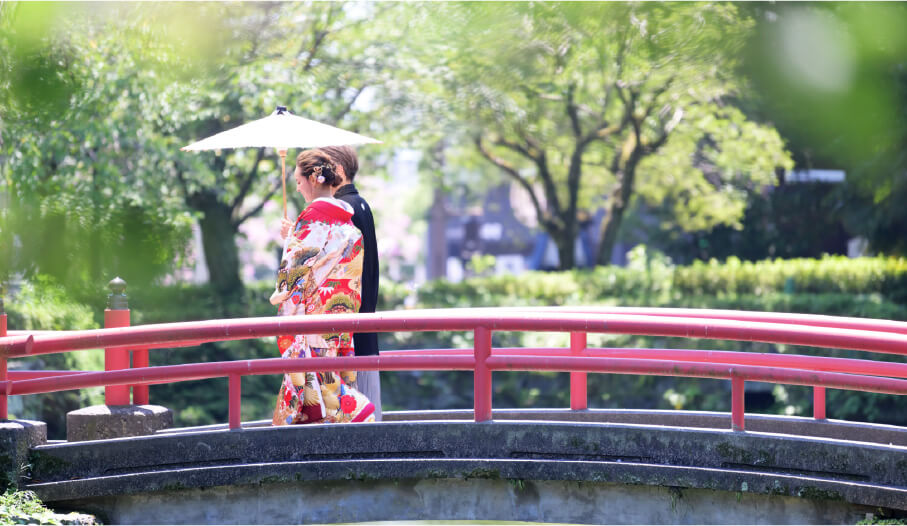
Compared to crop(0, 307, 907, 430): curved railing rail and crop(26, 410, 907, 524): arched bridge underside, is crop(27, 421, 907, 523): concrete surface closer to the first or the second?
crop(26, 410, 907, 524): arched bridge underside

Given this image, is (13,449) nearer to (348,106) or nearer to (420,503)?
(420,503)

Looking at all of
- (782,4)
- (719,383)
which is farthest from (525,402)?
(782,4)

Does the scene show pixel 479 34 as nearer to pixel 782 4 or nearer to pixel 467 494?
pixel 782 4

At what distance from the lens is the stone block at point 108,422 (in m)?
6.41

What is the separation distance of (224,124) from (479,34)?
156 inches

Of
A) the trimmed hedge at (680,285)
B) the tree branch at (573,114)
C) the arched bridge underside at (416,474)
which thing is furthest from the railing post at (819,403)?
the tree branch at (573,114)

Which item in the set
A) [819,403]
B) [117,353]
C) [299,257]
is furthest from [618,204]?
[117,353]

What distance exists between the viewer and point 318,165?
6441 mm

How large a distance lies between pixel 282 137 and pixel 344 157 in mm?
423

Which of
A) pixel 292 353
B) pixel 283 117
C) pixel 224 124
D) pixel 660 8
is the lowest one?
pixel 292 353

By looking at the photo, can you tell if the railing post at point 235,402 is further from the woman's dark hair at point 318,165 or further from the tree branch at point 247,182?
the tree branch at point 247,182

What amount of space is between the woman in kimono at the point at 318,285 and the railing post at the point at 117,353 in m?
0.93

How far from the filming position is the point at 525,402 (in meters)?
15.4

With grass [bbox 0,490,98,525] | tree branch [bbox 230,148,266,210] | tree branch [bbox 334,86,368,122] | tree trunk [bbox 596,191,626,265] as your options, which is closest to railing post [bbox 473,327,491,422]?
grass [bbox 0,490,98,525]
